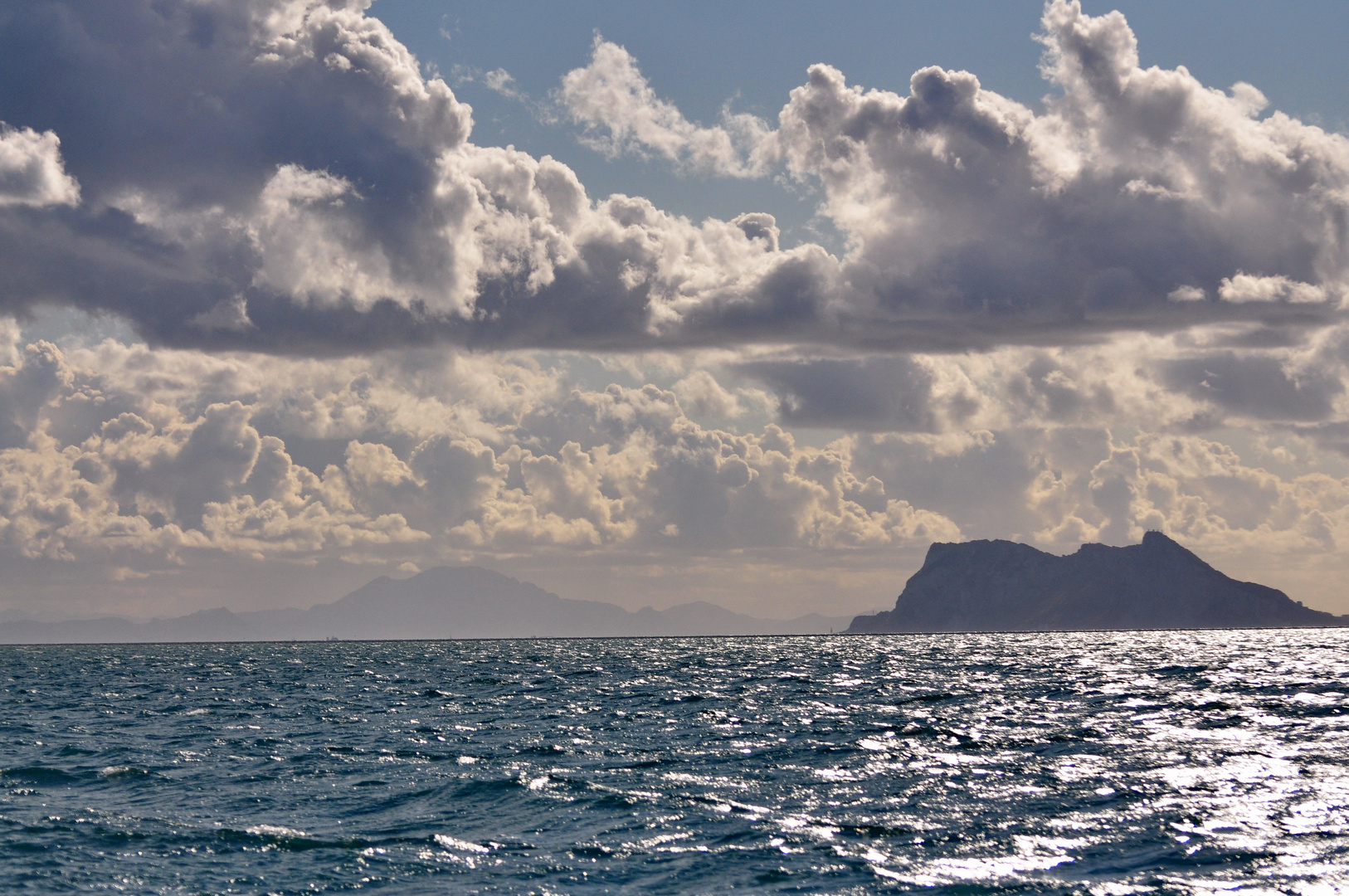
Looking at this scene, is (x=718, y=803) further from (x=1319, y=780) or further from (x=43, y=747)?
(x=43, y=747)

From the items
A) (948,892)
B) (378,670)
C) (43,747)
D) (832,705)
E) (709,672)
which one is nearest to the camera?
(948,892)

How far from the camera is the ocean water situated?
3000 cm

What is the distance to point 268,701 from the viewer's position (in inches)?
3686

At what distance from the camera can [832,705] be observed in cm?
7956

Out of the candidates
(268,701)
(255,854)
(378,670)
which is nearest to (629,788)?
(255,854)

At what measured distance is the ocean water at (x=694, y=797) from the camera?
3000cm

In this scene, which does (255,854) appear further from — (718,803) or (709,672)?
(709,672)

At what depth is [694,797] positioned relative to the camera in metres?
41.0

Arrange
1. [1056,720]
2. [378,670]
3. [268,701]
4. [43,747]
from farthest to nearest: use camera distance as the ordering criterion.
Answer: [378,670]
[268,701]
[1056,720]
[43,747]

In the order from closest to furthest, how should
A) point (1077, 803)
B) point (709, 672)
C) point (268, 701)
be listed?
point (1077, 803), point (268, 701), point (709, 672)

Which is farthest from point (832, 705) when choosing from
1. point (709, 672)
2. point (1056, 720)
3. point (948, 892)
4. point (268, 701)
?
point (709, 672)

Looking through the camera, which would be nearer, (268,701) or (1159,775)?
(1159,775)

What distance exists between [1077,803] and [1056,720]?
28.9m

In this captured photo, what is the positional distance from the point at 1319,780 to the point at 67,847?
136ft
